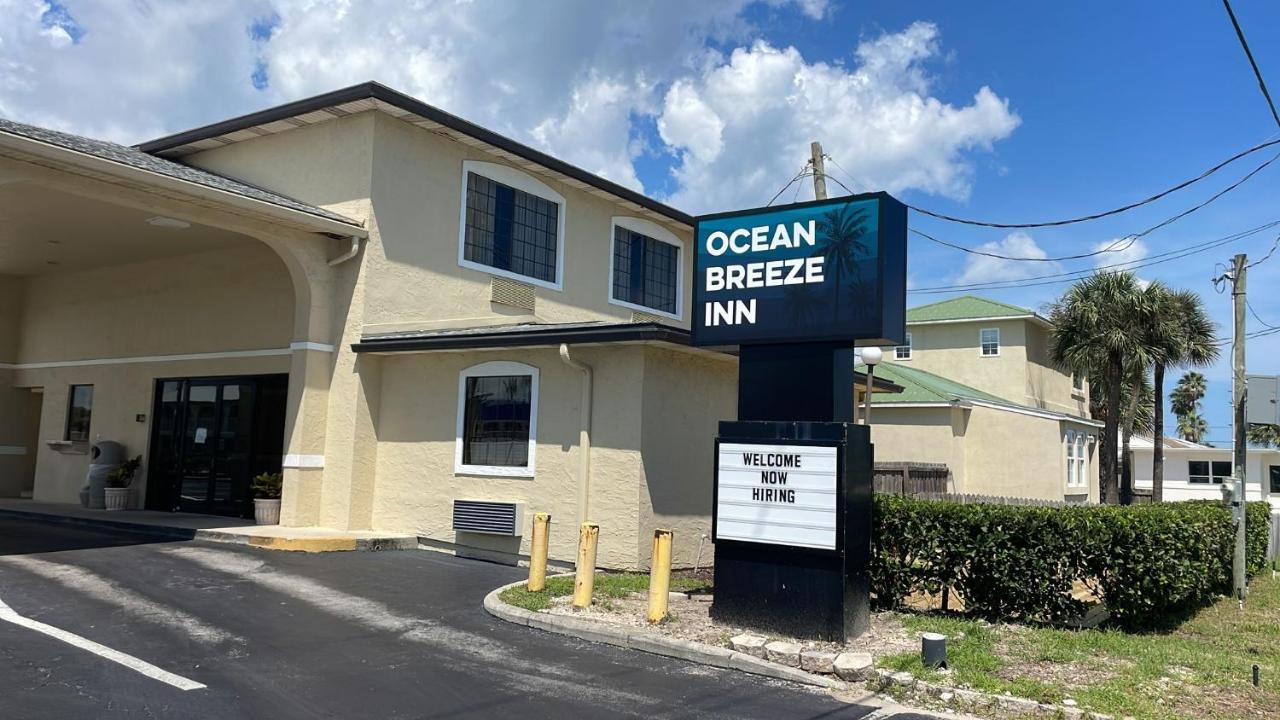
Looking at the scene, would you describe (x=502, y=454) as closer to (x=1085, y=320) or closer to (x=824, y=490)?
(x=824, y=490)

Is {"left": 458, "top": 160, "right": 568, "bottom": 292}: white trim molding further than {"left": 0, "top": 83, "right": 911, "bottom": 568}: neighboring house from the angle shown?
Yes

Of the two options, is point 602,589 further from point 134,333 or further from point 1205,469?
point 1205,469

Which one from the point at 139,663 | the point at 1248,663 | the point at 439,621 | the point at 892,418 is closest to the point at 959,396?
the point at 892,418

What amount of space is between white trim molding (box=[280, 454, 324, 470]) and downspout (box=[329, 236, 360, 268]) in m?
3.24

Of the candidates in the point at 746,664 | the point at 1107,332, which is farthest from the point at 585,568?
the point at 1107,332

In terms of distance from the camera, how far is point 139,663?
7168mm

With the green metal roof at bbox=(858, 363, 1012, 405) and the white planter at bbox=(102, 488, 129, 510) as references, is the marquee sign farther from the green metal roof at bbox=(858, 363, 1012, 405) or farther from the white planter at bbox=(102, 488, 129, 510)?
the green metal roof at bbox=(858, 363, 1012, 405)

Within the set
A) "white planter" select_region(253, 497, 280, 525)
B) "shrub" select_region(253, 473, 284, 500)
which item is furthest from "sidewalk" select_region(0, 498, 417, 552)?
"shrub" select_region(253, 473, 284, 500)

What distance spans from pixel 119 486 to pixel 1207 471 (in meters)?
45.2

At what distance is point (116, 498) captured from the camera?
18.5 m

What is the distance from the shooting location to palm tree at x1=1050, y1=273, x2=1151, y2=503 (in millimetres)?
29438

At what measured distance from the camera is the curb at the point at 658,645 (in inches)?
301

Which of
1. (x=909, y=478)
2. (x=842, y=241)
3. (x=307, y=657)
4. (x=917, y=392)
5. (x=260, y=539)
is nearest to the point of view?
(x=307, y=657)

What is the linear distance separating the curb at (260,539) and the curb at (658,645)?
4631 mm
